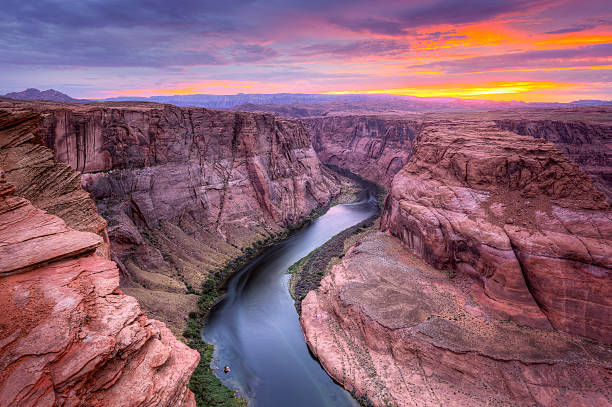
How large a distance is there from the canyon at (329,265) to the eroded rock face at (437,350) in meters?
0.11

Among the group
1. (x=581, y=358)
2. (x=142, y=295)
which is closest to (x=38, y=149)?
(x=142, y=295)

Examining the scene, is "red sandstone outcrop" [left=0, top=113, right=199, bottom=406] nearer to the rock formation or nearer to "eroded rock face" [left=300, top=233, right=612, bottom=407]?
"eroded rock face" [left=300, top=233, right=612, bottom=407]

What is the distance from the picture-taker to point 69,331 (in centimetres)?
997

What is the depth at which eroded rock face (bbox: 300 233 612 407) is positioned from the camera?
2020 centimetres

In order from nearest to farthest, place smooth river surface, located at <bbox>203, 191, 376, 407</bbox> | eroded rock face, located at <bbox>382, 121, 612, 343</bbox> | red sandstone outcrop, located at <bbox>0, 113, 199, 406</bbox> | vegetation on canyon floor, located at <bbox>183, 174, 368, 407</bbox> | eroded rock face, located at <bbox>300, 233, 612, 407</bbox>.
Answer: red sandstone outcrop, located at <bbox>0, 113, 199, 406</bbox> < eroded rock face, located at <bbox>300, 233, 612, 407</bbox> < eroded rock face, located at <bbox>382, 121, 612, 343</bbox> < vegetation on canyon floor, located at <bbox>183, 174, 368, 407</bbox> < smooth river surface, located at <bbox>203, 191, 376, 407</bbox>

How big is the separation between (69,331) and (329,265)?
3306 cm

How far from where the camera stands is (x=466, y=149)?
35250mm

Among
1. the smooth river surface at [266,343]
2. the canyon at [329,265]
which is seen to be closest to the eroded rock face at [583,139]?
the canyon at [329,265]

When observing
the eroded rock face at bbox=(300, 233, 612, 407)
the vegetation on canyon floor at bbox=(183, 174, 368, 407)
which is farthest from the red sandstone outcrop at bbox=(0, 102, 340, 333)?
the eroded rock face at bbox=(300, 233, 612, 407)

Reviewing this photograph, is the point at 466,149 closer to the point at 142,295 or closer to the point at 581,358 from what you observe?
the point at 581,358

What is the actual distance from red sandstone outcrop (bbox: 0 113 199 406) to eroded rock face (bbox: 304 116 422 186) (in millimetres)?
73844

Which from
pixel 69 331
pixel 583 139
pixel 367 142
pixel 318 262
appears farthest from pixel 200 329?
pixel 367 142

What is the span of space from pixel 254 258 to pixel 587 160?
61054 mm

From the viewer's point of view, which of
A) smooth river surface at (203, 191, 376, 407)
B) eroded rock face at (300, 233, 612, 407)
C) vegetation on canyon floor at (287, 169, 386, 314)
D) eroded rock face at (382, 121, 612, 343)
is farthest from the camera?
vegetation on canyon floor at (287, 169, 386, 314)
